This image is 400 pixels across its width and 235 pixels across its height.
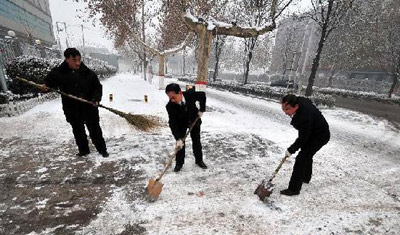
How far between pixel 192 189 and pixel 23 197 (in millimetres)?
2477

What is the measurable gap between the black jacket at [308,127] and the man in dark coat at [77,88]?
3.52 meters

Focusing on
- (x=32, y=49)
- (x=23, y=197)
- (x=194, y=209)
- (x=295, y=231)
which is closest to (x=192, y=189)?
(x=194, y=209)

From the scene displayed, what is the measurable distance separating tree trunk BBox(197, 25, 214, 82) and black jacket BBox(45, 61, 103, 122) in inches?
214

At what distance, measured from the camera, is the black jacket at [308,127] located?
327 centimetres

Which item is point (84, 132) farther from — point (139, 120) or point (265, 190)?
point (265, 190)

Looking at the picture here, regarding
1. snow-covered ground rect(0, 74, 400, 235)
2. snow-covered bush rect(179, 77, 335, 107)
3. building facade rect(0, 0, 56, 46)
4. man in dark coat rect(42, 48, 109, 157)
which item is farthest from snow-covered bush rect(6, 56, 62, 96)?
building facade rect(0, 0, 56, 46)

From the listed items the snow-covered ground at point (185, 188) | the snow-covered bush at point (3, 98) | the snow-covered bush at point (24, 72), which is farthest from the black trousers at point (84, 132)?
the snow-covered bush at point (24, 72)

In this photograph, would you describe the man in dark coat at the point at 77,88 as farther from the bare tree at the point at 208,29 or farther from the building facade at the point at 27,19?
the building facade at the point at 27,19

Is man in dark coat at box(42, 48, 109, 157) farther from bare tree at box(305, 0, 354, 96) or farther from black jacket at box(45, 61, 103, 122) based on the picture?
bare tree at box(305, 0, 354, 96)

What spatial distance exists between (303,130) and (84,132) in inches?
161

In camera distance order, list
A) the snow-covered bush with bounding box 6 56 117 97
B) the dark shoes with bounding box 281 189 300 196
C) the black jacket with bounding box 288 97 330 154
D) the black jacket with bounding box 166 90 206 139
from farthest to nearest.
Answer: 1. the snow-covered bush with bounding box 6 56 117 97
2. the black jacket with bounding box 166 90 206 139
3. the dark shoes with bounding box 281 189 300 196
4. the black jacket with bounding box 288 97 330 154

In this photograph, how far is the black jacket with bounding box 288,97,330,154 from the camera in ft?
10.7

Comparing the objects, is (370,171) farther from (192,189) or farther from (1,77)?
(1,77)

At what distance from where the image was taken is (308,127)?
3.25 meters
